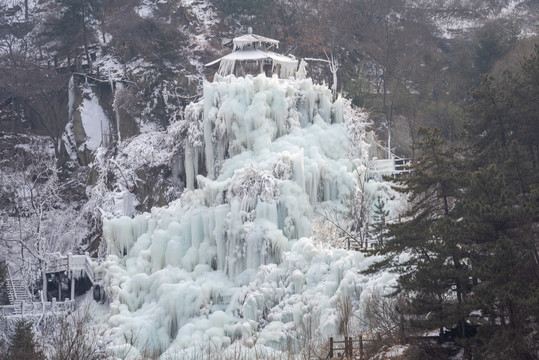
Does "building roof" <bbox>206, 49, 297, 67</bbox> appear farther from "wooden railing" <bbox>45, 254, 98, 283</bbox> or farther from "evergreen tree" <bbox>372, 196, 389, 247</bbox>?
"wooden railing" <bbox>45, 254, 98, 283</bbox>

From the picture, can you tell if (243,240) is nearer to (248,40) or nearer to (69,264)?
(69,264)

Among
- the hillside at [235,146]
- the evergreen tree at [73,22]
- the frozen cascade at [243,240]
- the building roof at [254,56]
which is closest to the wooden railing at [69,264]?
the hillside at [235,146]

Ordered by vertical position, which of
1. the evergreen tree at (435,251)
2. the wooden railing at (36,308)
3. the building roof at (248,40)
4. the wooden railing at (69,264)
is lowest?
the wooden railing at (36,308)

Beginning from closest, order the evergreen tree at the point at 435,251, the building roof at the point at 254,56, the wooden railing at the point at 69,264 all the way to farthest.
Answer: the evergreen tree at the point at 435,251 → the wooden railing at the point at 69,264 → the building roof at the point at 254,56

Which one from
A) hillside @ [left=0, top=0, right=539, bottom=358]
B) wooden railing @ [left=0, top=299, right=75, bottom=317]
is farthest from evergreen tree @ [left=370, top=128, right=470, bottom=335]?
wooden railing @ [left=0, top=299, right=75, bottom=317]

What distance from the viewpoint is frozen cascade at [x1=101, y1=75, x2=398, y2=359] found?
32.7 m

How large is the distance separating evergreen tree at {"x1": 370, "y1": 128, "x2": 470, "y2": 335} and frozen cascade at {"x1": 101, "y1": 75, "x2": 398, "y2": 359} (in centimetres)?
375

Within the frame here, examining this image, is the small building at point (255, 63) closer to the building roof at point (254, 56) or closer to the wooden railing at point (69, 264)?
the building roof at point (254, 56)

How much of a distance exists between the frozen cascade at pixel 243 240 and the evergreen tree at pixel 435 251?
375 centimetres

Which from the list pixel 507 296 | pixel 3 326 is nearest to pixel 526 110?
pixel 507 296

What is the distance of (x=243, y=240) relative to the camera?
36594 mm

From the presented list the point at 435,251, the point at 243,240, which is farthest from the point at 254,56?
the point at 435,251

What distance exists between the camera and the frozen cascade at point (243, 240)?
32688mm

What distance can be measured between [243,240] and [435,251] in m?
12.0
